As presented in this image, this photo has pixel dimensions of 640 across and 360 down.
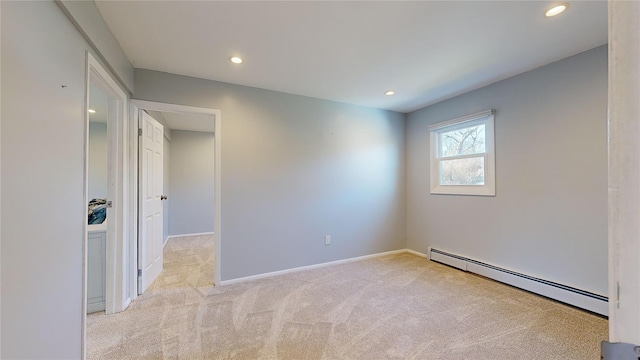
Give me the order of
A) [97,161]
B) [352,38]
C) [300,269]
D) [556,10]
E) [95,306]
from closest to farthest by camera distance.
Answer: [556,10] < [352,38] < [95,306] < [300,269] < [97,161]

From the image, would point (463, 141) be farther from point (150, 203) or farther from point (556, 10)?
point (150, 203)

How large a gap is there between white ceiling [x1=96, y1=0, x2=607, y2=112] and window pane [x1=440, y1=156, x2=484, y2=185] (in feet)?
3.27

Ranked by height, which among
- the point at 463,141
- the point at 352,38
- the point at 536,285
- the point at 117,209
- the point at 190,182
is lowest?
the point at 536,285

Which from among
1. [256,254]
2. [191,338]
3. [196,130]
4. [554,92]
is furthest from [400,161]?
[196,130]

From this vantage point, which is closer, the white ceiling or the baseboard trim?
the white ceiling

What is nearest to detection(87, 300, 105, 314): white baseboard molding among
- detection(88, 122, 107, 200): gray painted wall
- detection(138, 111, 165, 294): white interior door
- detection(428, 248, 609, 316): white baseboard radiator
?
detection(138, 111, 165, 294): white interior door

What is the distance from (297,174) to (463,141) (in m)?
2.32

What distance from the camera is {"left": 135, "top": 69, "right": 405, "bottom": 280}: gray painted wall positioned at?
3.04m

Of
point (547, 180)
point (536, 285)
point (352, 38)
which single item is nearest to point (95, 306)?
point (352, 38)

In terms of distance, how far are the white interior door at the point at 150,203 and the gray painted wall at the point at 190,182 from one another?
2.54 meters

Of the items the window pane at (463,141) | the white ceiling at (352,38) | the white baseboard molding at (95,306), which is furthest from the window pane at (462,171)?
the white baseboard molding at (95,306)

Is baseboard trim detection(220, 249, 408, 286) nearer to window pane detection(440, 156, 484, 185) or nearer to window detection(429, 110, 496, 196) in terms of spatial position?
window detection(429, 110, 496, 196)

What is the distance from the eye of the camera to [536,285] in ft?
8.67

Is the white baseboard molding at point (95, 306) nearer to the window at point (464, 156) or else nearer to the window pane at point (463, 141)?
the window at point (464, 156)
